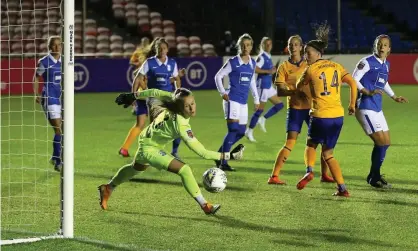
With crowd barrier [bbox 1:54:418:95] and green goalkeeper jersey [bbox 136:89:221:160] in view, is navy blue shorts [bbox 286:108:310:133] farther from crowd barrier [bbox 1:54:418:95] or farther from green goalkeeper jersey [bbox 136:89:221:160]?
crowd barrier [bbox 1:54:418:95]

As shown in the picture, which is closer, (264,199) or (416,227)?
(416,227)

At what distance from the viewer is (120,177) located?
33.4ft

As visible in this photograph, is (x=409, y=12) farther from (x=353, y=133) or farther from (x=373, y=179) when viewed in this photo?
(x=373, y=179)

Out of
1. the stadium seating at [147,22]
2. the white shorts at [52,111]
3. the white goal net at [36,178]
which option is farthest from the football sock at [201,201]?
the stadium seating at [147,22]

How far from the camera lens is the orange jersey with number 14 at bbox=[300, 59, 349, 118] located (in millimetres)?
10711

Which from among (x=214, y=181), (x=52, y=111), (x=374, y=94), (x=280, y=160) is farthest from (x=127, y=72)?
(x=214, y=181)

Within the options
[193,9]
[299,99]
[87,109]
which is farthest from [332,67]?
[193,9]

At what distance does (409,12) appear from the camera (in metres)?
35.7

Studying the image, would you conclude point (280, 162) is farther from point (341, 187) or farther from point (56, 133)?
point (56, 133)

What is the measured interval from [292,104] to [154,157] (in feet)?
10.4

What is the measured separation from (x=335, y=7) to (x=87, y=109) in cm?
1411

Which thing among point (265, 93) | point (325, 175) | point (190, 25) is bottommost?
point (325, 175)

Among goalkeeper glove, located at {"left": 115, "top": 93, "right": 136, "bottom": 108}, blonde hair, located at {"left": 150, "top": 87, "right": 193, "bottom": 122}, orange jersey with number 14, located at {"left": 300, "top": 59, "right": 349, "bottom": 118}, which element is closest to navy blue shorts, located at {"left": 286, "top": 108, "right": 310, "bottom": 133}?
orange jersey with number 14, located at {"left": 300, "top": 59, "right": 349, "bottom": 118}

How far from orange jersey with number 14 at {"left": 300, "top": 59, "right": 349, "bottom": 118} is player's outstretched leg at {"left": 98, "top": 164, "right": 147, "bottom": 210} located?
229 cm
